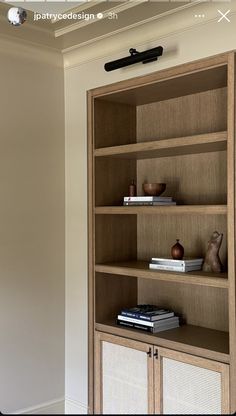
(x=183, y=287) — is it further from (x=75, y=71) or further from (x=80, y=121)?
(x=75, y=71)

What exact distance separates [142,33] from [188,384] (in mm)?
2009

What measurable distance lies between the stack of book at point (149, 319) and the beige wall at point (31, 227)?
611mm

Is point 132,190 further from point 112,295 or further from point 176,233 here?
point 112,295

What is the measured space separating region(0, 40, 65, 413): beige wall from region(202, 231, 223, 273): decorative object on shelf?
1144mm

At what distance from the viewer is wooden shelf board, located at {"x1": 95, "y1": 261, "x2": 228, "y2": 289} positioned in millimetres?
2418

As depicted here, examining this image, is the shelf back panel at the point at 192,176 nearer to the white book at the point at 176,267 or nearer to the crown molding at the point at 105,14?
the white book at the point at 176,267

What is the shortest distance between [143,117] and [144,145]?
0.54 m

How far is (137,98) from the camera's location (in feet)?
10.3

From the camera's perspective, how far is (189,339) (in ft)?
8.63

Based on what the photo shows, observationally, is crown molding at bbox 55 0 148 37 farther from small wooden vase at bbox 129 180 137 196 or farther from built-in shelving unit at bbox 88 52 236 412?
small wooden vase at bbox 129 180 137 196

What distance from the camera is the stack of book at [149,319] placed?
111 inches

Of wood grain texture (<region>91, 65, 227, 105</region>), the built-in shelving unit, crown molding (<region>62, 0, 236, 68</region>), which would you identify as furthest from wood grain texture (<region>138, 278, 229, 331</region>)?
crown molding (<region>62, 0, 236, 68</region>)

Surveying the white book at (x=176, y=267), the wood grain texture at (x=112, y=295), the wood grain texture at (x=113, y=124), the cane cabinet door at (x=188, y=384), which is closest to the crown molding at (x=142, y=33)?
the wood grain texture at (x=113, y=124)

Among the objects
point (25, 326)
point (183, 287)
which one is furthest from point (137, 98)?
point (25, 326)
